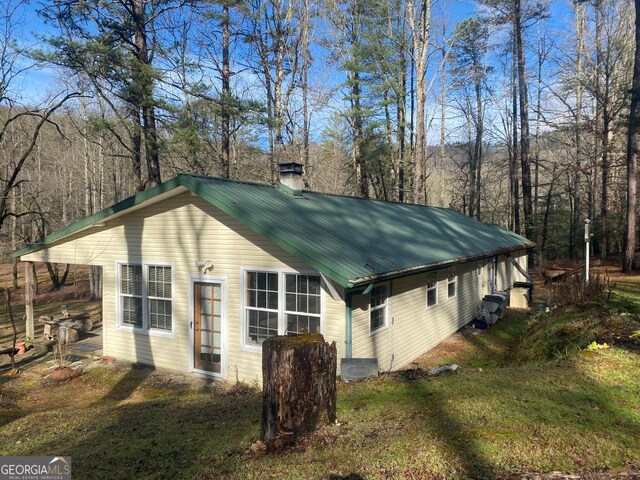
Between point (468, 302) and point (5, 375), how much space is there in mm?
12517

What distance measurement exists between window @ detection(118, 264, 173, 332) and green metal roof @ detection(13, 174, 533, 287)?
1.47m

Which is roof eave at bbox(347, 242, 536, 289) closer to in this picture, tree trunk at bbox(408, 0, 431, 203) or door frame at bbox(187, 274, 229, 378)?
door frame at bbox(187, 274, 229, 378)

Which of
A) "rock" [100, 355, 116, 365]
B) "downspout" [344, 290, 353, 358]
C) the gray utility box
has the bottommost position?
"rock" [100, 355, 116, 365]

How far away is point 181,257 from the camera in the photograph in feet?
30.8

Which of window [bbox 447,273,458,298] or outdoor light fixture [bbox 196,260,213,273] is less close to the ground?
outdoor light fixture [bbox 196,260,213,273]

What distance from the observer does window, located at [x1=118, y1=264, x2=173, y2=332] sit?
31.9 feet

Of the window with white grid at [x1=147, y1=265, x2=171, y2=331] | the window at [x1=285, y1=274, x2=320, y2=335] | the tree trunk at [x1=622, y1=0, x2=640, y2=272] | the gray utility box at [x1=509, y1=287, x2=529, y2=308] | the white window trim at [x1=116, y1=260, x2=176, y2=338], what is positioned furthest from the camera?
the tree trunk at [x1=622, y1=0, x2=640, y2=272]

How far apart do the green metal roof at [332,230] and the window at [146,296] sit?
1.47m

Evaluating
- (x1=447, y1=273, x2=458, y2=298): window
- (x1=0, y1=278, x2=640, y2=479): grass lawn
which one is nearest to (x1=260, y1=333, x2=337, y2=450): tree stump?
(x1=0, y1=278, x2=640, y2=479): grass lawn

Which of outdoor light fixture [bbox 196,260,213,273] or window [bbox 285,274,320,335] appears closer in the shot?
window [bbox 285,274,320,335]

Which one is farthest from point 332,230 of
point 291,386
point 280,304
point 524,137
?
point 524,137

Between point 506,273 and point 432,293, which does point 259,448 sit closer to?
point 432,293

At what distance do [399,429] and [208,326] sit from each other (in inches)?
223

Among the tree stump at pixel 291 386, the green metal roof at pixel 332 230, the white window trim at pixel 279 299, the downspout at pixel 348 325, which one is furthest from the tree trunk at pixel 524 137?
the tree stump at pixel 291 386
